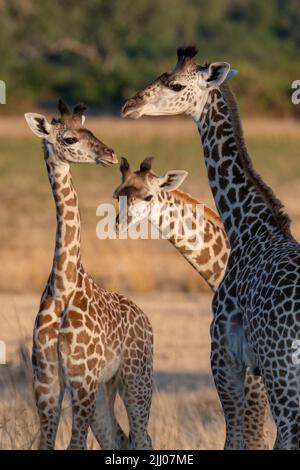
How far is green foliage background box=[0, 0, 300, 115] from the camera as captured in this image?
60.1 meters

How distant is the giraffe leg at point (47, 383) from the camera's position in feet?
25.7

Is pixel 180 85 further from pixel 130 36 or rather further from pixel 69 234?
pixel 130 36

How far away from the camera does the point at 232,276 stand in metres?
8.35

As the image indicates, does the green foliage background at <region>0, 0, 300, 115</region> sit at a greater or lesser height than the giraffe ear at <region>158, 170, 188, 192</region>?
greater

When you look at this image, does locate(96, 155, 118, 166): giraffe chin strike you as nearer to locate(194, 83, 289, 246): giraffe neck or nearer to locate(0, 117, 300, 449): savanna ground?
locate(194, 83, 289, 246): giraffe neck

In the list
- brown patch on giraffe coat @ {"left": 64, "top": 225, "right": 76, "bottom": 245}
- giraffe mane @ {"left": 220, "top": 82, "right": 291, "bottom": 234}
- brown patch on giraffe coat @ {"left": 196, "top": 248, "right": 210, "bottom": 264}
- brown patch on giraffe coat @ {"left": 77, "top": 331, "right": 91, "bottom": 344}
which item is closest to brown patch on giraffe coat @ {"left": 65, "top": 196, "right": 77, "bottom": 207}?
brown patch on giraffe coat @ {"left": 64, "top": 225, "right": 76, "bottom": 245}

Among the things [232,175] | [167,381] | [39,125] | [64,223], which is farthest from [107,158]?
[167,381]

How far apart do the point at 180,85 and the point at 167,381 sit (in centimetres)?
596

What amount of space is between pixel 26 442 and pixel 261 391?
1.44 meters

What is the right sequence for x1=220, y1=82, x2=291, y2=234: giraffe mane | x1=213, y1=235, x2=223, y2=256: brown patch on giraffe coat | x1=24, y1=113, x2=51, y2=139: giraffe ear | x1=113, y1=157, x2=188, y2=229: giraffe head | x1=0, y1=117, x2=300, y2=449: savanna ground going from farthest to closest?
x1=0, y1=117, x2=300, y2=449: savanna ground → x1=213, y1=235, x2=223, y2=256: brown patch on giraffe coat → x1=113, y1=157, x2=188, y2=229: giraffe head → x1=220, y1=82, x2=291, y2=234: giraffe mane → x1=24, y1=113, x2=51, y2=139: giraffe ear

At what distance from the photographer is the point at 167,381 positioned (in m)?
14.2

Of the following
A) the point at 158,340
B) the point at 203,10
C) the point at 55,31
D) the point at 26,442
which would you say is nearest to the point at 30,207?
the point at 158,340

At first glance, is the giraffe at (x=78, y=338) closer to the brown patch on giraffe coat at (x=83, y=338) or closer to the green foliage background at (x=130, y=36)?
the brown patch on giraffe coat at (x=83, y=338)

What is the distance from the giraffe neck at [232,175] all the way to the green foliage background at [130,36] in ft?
155
